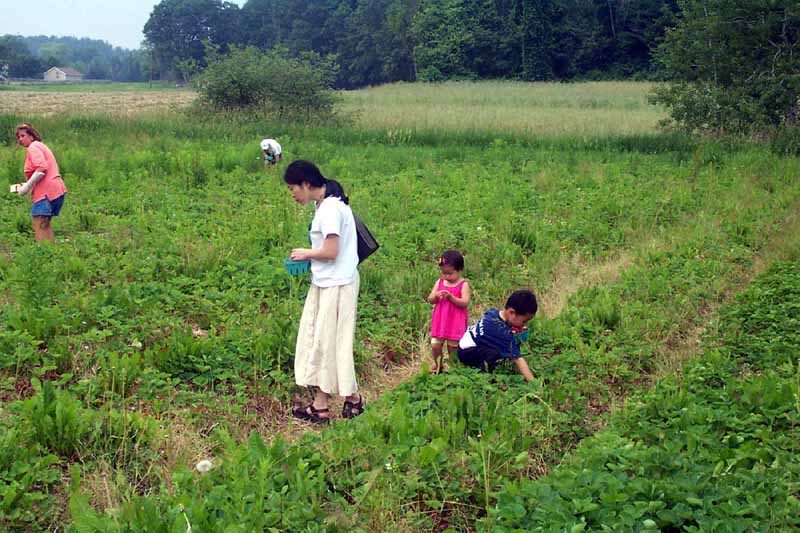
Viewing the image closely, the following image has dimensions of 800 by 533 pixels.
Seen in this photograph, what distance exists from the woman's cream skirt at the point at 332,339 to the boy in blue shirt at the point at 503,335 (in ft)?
3.50

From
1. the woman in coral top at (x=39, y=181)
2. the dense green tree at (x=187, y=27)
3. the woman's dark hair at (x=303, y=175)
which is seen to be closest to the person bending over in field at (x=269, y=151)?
the woman in coral top at (x=39, y=181)

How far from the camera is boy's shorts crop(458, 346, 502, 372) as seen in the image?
6.06 metres

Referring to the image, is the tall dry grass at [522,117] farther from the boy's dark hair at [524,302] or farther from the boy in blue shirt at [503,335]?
the boy's dark hair at [524,302]

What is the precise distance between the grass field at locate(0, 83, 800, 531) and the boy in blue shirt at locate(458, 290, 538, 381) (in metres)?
0.20

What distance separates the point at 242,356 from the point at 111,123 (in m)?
17.3

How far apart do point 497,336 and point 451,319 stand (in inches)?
21.5

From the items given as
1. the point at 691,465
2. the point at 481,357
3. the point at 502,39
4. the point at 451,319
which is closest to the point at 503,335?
the point at 481,357

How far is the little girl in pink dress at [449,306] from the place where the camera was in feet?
20.7

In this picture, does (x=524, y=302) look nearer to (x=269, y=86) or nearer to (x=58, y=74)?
(x=269, y=86)

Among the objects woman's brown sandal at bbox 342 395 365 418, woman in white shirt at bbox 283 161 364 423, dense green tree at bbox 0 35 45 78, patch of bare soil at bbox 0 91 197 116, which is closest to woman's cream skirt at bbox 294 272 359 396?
woman in white shirt at bbox 283 161 364 423

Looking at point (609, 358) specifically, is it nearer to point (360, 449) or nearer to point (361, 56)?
point (360, 449)

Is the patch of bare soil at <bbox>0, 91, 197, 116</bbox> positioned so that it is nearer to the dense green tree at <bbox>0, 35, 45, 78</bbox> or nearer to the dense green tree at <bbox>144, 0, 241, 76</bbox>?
the dense green tree at <bbox>144, 0, 241, 76</bbox>

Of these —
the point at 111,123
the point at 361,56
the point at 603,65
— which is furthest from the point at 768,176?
the point at 361,56

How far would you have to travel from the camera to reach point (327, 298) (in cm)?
570
